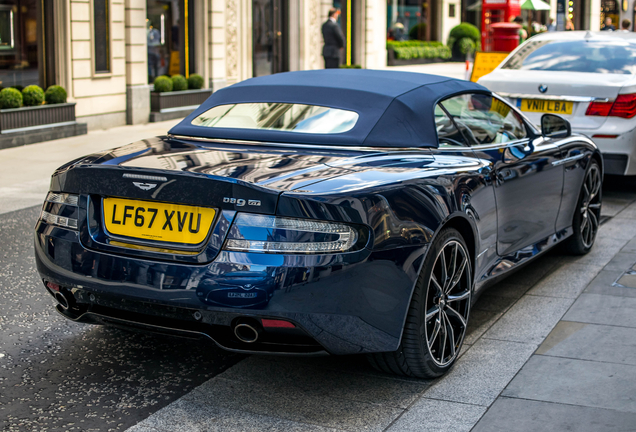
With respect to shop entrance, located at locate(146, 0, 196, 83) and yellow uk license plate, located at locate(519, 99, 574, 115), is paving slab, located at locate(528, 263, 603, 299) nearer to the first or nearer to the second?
yellow uk license plate, located at locate(519, 99, 574, 115)

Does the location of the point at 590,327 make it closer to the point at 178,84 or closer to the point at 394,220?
the point at 394,220

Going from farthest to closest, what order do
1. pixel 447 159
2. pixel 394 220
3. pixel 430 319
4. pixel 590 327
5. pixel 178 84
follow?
pixel 178 84
pixel 590 327
pixel 447 159
pixel 430 319
pixel 394 220

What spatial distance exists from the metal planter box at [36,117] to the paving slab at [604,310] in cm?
965

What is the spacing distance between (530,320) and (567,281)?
1007 mm

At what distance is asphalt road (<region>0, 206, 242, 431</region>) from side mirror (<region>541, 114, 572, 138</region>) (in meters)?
2.73

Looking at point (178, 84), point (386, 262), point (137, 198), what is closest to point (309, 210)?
point (386, 262)

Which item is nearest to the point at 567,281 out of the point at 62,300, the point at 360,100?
the point at 360,100

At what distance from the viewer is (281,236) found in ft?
11.2

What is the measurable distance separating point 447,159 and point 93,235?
1.78m

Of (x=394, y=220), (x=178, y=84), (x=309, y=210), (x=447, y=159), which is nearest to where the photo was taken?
(x=309, y=210)

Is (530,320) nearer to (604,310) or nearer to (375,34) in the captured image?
(604,310)

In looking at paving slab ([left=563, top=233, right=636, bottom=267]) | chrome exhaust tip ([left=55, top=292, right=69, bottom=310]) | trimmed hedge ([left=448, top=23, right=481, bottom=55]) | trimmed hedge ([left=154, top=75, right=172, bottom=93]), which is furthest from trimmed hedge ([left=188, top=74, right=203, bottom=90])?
trimmed hedge ([left=448, top=23, right=481, bottom=55])

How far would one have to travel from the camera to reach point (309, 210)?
341 centimetres

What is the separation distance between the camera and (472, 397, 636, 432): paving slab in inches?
136
